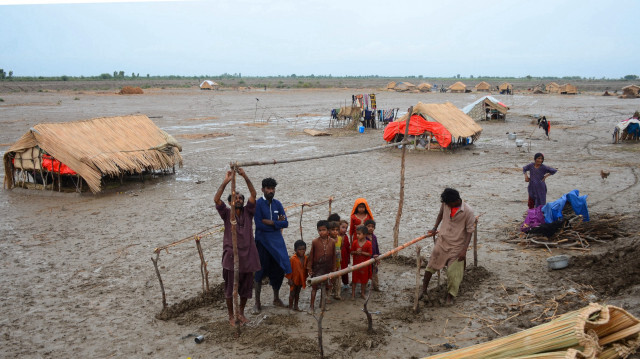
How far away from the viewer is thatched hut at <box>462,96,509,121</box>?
80.9 ft

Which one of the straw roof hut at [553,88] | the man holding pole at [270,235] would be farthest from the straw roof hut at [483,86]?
the man holding pole at [270,235]

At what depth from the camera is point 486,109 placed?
25.3 meters

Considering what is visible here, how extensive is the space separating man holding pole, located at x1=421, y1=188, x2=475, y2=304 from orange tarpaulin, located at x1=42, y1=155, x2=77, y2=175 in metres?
8.45

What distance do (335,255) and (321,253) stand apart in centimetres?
18

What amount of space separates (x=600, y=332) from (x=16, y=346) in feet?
16.9

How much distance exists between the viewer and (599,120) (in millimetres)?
24547

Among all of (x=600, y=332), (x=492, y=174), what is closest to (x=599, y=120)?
(x=492, y=174)

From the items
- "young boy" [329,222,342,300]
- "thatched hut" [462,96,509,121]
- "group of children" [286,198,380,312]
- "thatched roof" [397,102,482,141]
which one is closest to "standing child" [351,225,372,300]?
"group of children" [286,198,380,312]

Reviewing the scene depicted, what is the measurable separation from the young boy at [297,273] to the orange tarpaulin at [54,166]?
7.23 meters

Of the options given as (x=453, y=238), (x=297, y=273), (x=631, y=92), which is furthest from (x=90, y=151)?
(x=631, y=92)

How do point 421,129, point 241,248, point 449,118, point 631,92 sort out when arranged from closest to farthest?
point 241,248 < point 421,129 < point 449,118 < point 631,92

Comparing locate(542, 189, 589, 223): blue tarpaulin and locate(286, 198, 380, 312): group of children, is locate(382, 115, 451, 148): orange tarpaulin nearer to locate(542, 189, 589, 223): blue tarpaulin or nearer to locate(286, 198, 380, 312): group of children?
locate(542, 189, 589, 223): blue tarpaulin

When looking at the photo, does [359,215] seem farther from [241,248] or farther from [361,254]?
[241,248]

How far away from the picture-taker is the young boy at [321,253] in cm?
505
